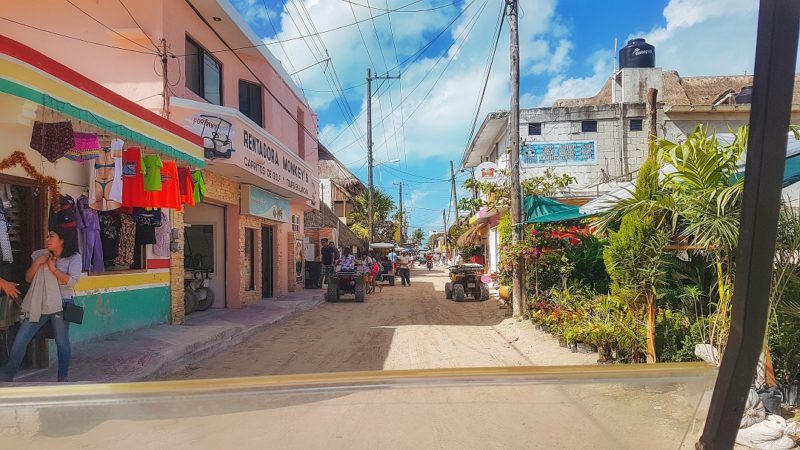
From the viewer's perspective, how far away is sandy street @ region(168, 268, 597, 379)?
7.73 metres

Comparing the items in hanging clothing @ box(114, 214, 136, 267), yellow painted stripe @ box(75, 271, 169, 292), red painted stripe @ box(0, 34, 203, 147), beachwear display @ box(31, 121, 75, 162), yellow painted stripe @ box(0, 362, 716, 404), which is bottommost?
yellow painted stripe @ box(75, 271, 169, 292)

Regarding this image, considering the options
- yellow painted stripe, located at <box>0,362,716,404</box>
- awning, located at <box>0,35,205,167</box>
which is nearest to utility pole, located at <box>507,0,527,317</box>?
awning, located at <box>0,35,205,167</box>

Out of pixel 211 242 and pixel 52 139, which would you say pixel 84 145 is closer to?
pixel 52 139

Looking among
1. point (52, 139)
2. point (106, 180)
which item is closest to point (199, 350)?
point (106, 180)

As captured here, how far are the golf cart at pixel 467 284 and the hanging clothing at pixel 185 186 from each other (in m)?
9.94

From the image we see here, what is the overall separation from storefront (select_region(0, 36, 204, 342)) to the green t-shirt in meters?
0.02

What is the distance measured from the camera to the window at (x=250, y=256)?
15.5 metres

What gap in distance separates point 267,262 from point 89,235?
35.6ft

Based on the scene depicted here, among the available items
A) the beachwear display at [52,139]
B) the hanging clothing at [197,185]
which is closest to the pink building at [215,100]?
the hanging clothing at [197,185]

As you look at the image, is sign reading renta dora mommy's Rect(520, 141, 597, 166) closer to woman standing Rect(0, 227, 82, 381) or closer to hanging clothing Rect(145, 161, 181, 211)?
hanging clothing Rect(145, 161, 181, 211)

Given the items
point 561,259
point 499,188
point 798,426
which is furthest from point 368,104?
point 798,426

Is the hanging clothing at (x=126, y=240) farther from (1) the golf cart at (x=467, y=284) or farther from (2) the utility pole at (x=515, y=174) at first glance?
(1) the golf cart at (x=467, y=284)

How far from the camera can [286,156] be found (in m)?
15.7

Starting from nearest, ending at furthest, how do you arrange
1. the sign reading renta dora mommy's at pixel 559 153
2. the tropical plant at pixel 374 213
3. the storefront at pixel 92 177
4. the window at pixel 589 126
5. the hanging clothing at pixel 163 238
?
the storefront at pixel 92 177 < the hanging clothing at pixel 163 238 < the sign reading renta dora mommy's at pixel 559 153 < the window at pixel 589 126 < the tropical plant at pixel 374 213
